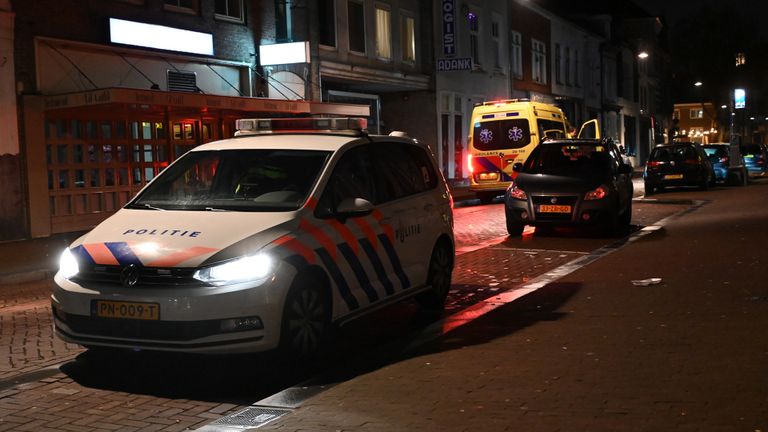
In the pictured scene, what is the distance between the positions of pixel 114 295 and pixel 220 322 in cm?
76

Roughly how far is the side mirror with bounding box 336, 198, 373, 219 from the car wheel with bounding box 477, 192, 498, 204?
19318mm

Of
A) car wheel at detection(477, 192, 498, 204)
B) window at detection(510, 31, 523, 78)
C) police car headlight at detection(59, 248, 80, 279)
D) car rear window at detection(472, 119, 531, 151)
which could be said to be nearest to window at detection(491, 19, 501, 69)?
window at detection(510, 31, 523, 78)

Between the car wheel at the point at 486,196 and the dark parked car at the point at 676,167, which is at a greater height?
the dark parked car at the point at 676,167

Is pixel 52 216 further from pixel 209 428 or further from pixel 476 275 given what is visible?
pixel 209 428

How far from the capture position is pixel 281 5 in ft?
84.6

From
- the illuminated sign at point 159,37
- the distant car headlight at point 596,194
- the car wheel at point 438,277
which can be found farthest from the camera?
the illuminated sign at point 159,37

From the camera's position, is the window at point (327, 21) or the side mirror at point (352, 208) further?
the window at point (327, 21)

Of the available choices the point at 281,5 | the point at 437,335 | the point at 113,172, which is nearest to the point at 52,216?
the point at 113,172

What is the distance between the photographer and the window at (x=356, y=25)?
2959 cm

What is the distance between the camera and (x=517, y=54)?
143 ft

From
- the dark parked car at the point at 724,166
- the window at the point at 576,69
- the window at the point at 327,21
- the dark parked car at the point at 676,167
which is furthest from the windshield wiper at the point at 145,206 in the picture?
the window at the point at 576,69

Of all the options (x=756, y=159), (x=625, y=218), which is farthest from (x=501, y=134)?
(x=756, y=159)

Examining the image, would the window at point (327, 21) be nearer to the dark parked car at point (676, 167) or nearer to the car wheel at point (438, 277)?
the dark parked car at point (676, 167)

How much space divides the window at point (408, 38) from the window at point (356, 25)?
3050 millimetres
